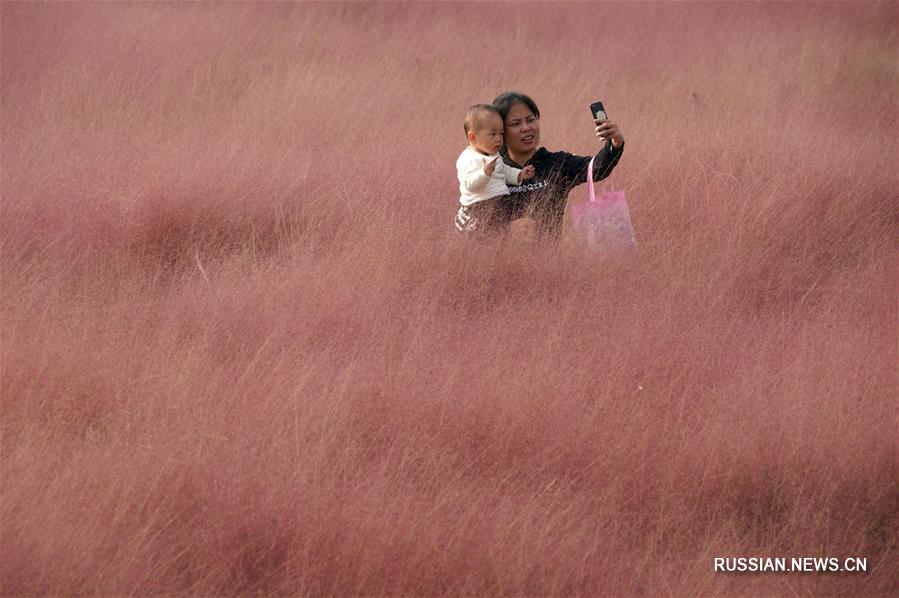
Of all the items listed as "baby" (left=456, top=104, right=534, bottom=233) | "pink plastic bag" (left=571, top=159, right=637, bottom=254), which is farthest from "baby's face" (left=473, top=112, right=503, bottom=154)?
"pink plastic bag" (left=571, top=159, right=637, bottom=254)

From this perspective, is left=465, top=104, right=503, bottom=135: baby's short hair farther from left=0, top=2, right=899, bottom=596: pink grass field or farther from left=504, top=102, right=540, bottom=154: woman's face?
left=0, top=2, right=899, bottom=596: pink grass field

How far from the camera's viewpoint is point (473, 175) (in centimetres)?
418

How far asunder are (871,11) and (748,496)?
5843 millimetres

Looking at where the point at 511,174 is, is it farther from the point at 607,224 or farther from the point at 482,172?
the point at 607,224

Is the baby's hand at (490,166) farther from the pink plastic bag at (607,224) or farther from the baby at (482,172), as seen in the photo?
the pink plastic bag at (607,224)

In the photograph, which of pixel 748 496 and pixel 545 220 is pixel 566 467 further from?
pixel 545 220

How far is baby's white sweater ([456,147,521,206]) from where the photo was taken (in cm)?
421

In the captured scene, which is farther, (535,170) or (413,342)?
(535,170)

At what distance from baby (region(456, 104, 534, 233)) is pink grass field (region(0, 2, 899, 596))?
18 centimetres

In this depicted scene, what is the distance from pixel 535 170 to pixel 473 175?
27 centimetres

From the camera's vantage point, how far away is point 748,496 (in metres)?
2.94

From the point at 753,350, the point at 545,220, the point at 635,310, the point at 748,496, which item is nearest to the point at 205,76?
the point at 545,220

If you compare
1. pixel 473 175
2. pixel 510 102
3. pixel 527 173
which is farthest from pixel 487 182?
pixel 510 102

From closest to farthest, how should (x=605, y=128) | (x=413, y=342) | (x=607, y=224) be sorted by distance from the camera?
(x=413, y=342) < (x=605, y=128) < (x=607, y=224)
